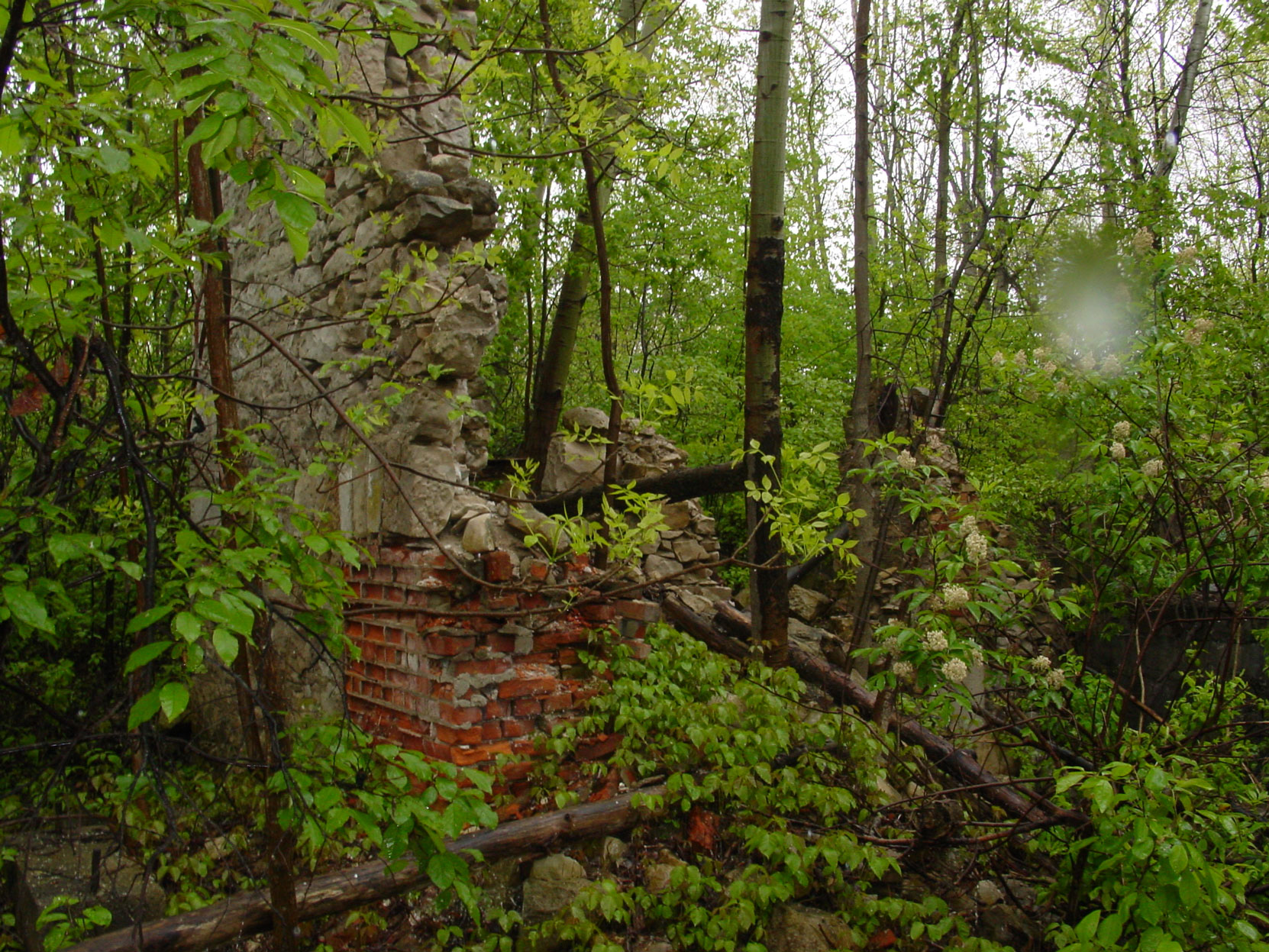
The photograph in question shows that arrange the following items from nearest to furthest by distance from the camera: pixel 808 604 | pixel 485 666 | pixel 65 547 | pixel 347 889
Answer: pixel 65 547 < pixel 347 889 < pixel 485 666 < pixel 808 604

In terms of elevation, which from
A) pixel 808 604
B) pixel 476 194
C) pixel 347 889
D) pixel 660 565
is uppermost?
pixel 476 194

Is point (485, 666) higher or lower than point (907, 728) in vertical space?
higher

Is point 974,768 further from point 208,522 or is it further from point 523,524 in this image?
point 208,522

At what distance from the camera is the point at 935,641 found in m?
2.79

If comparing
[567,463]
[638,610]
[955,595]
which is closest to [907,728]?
[638,610]

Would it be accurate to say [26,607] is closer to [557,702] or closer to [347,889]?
[347,889]

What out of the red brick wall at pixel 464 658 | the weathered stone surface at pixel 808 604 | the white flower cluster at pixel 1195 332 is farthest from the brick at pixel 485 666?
the weathered stone surface at pixel 808 604

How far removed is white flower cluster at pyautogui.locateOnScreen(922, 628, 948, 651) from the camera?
279 cm

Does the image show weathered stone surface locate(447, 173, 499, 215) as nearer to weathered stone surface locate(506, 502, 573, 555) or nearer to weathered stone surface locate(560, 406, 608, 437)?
weathered stone surface locate(506, 502, 573, 555)

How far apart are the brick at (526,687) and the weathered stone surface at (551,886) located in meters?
0.71

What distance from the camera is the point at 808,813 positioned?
3.67m

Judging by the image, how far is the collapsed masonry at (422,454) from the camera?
3627 millimetres

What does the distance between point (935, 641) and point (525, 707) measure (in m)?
1.88

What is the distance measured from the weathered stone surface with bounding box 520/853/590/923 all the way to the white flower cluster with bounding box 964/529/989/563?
1.91m
